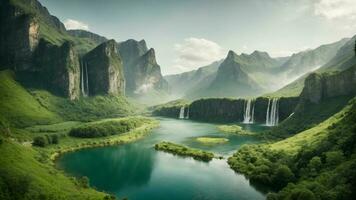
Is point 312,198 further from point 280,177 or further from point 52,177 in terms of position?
point 52,177

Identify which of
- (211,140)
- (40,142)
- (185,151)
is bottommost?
(40,142)

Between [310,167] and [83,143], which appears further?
[83,143]

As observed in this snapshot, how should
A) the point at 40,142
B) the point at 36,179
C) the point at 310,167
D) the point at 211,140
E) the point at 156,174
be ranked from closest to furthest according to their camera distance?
1. the point at 36,179
2. the point at 310,167
3. the point at 156,174
4. the point at 40,142
5. the point at 211,140

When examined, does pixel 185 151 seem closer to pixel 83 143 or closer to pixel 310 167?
pixel 83 143

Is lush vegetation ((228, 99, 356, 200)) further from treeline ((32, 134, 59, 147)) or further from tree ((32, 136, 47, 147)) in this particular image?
treeline ((32, 134, 59, 147))

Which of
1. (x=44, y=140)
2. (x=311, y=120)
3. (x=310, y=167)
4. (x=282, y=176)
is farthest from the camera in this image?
(x=311, y=120)

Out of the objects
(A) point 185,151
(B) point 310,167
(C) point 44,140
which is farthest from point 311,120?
(C) point 44,140
